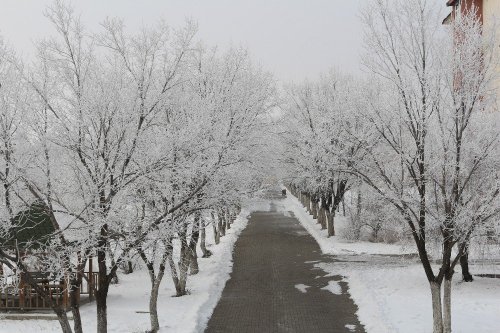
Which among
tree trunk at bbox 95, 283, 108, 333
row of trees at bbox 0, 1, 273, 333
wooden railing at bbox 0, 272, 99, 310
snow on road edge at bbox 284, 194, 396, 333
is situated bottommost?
snow on road edge at bbox 284, 194, 396, 333

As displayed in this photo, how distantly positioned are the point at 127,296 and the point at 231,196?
17.8 feet

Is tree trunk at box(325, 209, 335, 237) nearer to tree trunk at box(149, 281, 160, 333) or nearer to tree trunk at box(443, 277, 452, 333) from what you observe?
tree trunk at box(149, 281, 160, 333)

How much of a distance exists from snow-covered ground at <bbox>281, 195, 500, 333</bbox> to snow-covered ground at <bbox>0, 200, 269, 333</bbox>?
15.3 ft

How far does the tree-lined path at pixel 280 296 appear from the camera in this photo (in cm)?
1437

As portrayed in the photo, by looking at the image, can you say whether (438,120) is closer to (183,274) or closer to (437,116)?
(437,116)

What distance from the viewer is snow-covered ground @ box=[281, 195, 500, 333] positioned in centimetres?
1390

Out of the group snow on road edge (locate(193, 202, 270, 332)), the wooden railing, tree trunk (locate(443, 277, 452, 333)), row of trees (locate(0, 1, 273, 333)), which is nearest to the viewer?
row of trees (locate(0, 1, 273, 333))

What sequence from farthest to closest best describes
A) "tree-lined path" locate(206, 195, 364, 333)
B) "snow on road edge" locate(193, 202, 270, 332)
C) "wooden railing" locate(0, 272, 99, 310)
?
1. "wooden railing" locate(0, 272, 99, 310)
2. "snow on road edge" locate(193, 202, 270, 332)
3. "tree-lined path" locate(206, 195, 364, 333)

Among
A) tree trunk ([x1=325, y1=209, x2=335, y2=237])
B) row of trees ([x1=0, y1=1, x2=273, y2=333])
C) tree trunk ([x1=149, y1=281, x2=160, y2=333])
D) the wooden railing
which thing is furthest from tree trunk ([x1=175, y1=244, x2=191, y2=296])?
tree trunk ([x1=325, y1=209, x2=335, y2=237])

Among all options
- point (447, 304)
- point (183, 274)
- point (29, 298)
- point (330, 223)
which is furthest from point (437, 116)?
point (330, 223)

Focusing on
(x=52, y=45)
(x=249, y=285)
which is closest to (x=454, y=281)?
(x=249, y=285)

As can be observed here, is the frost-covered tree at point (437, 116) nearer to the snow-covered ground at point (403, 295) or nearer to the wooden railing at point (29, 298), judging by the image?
the snow-covered ground at point (403, 295)

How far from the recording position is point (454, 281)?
18641 millimetres

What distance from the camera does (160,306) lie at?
54.2 feet
